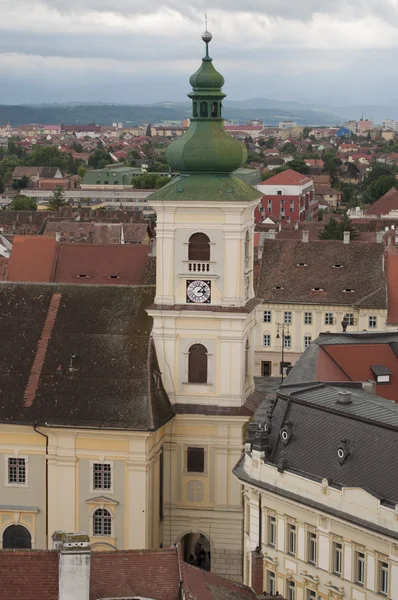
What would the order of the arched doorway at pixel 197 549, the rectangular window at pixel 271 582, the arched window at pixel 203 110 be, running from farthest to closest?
1. the arched doorway at pixel 197 549
2. the arched window at pixel 203 110
3. the rectangular window at pixel 271 582

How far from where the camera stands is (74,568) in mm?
34062

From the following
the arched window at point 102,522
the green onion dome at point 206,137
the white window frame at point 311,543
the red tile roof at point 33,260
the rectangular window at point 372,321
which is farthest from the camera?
the red tile roof at point 33,260

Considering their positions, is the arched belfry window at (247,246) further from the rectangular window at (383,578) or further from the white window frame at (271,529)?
the rectangular window at (383,578)

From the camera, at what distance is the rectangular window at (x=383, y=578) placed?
44438mm

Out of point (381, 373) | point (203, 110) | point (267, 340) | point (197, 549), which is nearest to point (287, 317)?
point (267, 340)

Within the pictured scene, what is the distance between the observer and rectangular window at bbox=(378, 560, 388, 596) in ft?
146

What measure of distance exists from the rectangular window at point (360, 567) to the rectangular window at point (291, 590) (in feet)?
11.0

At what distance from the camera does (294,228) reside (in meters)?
149

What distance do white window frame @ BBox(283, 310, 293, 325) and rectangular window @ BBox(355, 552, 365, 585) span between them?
4868cm

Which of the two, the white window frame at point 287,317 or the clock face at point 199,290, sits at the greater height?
the clock face at point 199,290

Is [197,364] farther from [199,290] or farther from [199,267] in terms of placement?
[199,267]

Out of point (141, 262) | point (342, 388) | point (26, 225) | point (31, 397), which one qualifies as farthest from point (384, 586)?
point (26, 225)

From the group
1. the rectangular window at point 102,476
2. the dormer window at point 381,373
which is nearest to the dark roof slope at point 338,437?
the dormer window at point 381,373

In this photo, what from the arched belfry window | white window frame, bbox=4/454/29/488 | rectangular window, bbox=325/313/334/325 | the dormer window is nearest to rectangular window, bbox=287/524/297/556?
the dormer window
